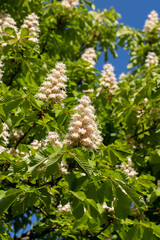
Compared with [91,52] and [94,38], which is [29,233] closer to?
[91,52]

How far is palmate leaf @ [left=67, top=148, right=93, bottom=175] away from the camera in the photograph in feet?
5.62

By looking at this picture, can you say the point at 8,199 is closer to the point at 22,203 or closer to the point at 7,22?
the point at 22,203

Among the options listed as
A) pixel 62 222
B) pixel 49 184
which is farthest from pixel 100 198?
pixel 62 222

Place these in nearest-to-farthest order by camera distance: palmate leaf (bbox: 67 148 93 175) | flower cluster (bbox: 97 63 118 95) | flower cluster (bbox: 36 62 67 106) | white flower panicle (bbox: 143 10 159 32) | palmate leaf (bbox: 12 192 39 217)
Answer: palmate leaf (bbox: 67 148 93 175), palmate leaf (bbox: 12 192 39 217), flower cluster (bbox: 36 62 67 106), flower cluster (bbox: 97 63 118 95), white flower panicle (bbox: 143 10 159 32)

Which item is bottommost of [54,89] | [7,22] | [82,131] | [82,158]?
[82,158]

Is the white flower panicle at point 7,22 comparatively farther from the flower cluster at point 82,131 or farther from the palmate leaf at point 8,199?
the palmate leaf at point 8,199

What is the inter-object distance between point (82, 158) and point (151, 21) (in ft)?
21.1

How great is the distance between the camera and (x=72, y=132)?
2.20 meters

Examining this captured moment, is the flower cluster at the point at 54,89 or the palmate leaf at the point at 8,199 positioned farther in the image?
the flower cluster at the point at 54,89

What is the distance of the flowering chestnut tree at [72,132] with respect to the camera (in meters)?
1.88

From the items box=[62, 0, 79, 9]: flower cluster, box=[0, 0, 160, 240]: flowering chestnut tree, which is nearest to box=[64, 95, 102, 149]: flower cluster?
box=[0, 0, 160, 240]: flowering chestnut tree

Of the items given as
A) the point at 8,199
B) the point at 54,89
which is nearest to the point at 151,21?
the point at 54,89

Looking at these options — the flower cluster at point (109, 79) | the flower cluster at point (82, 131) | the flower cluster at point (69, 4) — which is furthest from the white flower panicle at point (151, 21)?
the flower cluster at point (82, 131)

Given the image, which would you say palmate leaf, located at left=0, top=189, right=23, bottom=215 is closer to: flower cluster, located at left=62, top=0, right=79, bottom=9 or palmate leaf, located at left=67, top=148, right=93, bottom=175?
palmate leaf, located at left=67, top=148, right=93, bottom=175
